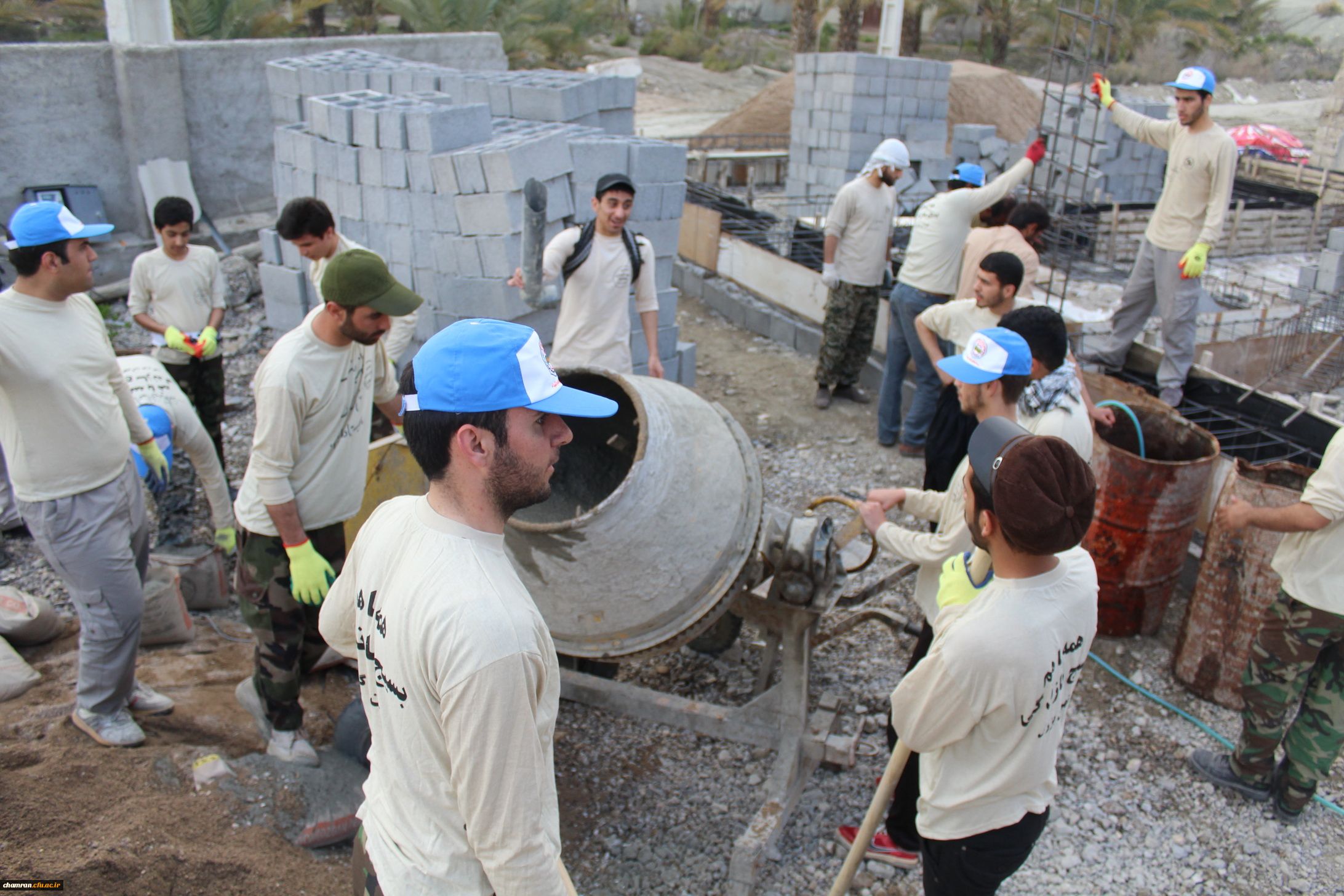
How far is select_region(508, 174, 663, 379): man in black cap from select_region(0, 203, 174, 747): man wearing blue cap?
77.0 inches

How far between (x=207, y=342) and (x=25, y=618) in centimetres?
199

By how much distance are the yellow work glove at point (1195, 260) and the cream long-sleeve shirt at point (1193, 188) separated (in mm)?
58

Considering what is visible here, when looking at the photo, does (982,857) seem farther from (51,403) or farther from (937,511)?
(51,403)

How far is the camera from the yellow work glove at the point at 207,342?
17.5ft

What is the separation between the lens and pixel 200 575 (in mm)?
4434

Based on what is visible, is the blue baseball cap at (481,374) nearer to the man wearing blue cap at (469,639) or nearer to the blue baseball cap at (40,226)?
the man wearing blue cap at (469,639)

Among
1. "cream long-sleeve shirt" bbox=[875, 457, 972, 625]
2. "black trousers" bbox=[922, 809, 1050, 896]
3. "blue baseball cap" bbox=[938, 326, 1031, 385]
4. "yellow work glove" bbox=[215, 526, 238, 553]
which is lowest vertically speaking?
"yellow work glove" bbox=[215, 526, 238, 553]

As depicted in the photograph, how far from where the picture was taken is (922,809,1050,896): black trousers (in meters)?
2.28

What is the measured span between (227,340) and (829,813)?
6608 mm

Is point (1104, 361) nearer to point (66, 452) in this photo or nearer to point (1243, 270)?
point (1243, 270)

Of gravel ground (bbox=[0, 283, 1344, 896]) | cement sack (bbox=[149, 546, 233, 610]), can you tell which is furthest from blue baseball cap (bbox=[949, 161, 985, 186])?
cement sack (bbox=[149, 546, 233, 610])

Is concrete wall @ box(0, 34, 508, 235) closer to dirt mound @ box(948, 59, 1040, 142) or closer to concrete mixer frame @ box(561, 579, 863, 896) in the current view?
concrete mixer frame @ box(561, 579, 863, 896)

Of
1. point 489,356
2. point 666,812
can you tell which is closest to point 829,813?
point 666,812

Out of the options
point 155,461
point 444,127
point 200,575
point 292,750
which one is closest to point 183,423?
point 155,461
